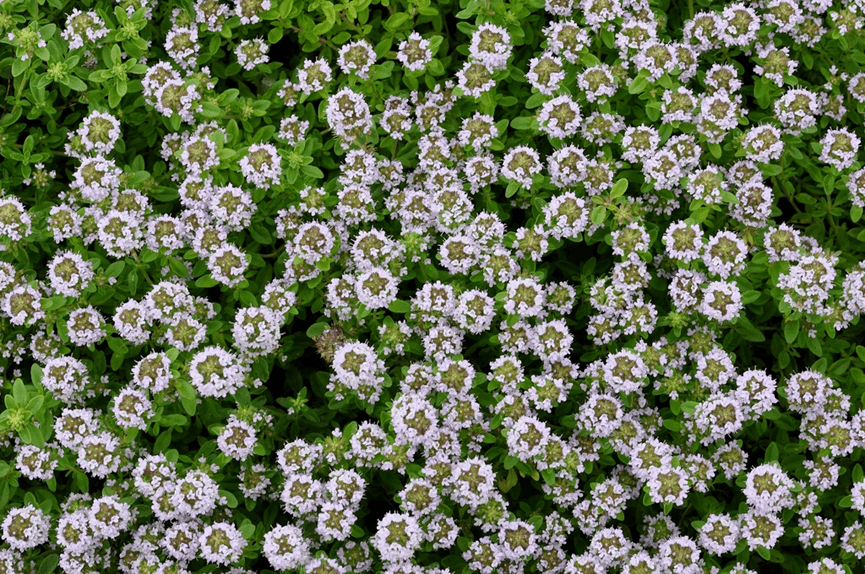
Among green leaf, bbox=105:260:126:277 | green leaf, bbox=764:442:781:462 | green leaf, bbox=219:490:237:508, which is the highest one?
green leaf, bbox=764:442:781:462

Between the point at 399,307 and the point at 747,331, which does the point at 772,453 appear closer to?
the point at 747,331

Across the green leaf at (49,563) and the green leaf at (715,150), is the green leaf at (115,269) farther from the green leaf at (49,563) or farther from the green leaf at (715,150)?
the green leaf at (715,150)

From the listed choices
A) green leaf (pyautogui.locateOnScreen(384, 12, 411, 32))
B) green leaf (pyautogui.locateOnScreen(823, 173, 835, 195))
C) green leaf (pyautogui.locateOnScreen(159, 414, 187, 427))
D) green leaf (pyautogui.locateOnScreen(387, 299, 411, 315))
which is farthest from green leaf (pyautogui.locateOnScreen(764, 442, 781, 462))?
green leaf (pyautogui.locateOnScreen(384, 12, 411, 32))

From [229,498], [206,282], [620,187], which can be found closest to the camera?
[229,498]

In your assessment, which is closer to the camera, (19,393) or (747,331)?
(19,393)

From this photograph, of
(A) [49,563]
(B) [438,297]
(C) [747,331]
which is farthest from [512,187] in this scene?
(A) [49,563]

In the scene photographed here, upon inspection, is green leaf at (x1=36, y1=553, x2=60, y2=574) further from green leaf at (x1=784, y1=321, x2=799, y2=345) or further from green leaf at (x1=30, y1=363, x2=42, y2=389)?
green leaf at (x1=784, y1=321, x2=799, y2=345)

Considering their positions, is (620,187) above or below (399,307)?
above

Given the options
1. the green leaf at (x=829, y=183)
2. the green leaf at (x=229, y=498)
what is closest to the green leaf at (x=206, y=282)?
the green leaf at (x=229, y=498)

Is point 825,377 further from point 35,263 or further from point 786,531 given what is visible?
point 35,263
